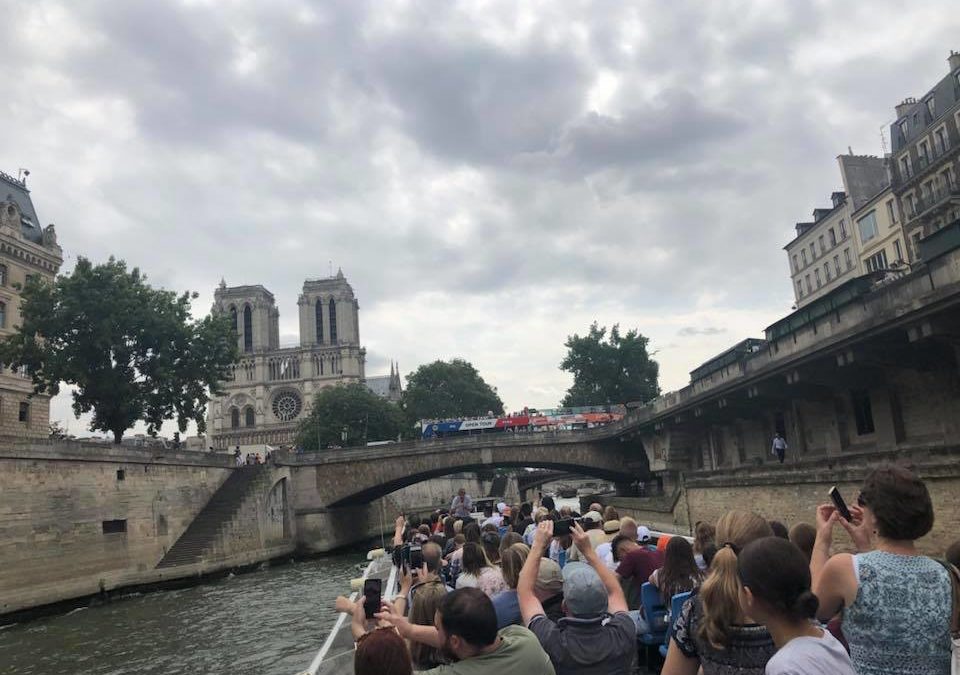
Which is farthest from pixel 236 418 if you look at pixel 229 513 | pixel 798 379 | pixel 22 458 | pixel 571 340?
pixel 798 379

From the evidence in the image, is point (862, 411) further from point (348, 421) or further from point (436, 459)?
point (348, 421)

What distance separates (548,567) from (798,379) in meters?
19.3

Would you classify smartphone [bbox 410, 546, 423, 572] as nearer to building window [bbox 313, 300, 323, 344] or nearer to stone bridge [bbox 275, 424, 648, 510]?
stone bridge [bbox 275, 424, 648, 510]

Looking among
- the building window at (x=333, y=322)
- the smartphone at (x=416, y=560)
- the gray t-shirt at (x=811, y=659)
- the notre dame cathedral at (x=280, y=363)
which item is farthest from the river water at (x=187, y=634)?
the building window at (x=333, y=322)

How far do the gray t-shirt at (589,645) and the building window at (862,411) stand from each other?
22.1 metres

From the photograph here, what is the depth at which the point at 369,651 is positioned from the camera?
326 cm

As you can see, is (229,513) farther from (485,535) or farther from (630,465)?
(485,535)

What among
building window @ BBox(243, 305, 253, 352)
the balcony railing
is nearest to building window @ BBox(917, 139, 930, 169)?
the balcony railing

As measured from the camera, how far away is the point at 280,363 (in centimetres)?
11350

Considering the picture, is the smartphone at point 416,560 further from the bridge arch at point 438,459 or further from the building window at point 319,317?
the building window at point 319,317

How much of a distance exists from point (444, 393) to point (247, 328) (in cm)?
4138

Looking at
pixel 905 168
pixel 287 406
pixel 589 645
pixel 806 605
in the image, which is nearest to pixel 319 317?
pixel 287 406

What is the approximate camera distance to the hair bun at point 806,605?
293 cm

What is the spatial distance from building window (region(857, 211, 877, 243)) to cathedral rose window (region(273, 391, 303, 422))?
8734 cm
